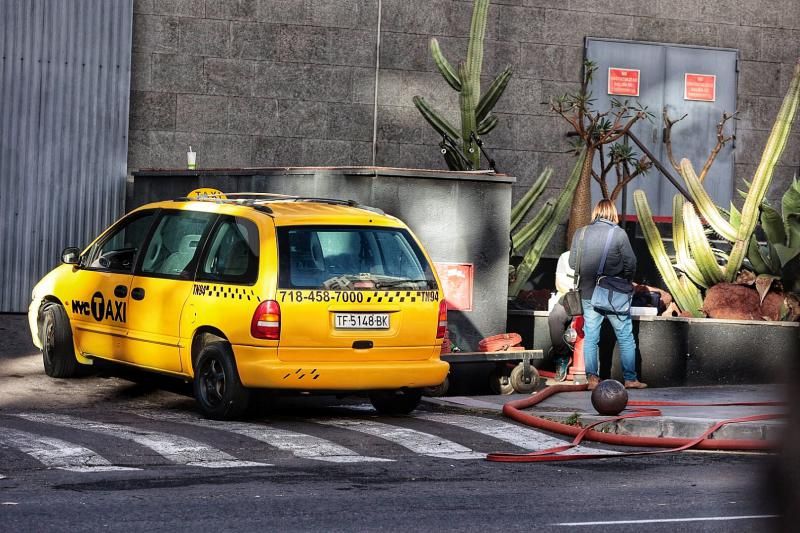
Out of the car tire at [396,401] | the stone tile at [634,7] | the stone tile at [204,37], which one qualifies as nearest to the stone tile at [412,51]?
the stone tile at [634,7]

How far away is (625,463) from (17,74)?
407 inches

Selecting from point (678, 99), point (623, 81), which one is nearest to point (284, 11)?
point (623, 81)

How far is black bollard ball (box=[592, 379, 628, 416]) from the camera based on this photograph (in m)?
10.7

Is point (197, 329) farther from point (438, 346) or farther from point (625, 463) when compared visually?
point (625, 463)

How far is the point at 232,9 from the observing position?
1758 cm

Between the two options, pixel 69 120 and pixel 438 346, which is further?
pixel 69 120

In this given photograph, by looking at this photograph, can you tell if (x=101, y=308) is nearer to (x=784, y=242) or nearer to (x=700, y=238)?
(x=700, y=238)

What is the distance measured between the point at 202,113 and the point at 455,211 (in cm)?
514

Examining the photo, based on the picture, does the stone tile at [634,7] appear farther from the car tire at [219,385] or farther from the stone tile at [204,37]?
the car tire at [219,385]

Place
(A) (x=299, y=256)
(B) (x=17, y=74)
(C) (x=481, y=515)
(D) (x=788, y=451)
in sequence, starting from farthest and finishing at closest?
(B) (x=17, y=74) → (A) (x=299, y=256) → (C) (x=481, y=515) → (D) (x=788, y=451)

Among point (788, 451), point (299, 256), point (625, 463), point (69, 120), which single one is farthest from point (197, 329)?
point (788, 451)

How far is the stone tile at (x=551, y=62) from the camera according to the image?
746 inches

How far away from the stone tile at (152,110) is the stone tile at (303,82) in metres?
1.14

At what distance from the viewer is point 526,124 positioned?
747 inches
